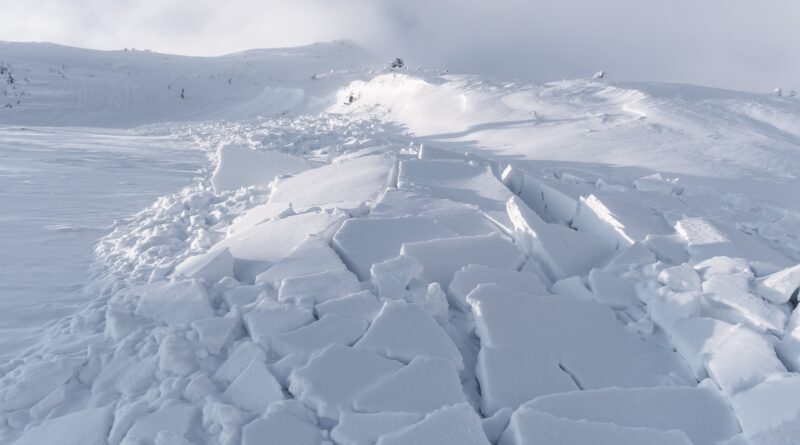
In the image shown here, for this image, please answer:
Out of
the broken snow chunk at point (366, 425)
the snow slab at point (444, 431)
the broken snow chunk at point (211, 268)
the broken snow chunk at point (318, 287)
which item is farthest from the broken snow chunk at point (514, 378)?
the broken snow chunk at point (211, 268)

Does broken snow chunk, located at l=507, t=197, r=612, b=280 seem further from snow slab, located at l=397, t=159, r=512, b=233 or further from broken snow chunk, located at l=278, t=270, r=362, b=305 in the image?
broken snow chunk, located at l=278, t=270, r=362, b=305

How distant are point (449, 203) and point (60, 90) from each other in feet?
48.0

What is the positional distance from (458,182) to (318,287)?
203 centimetres

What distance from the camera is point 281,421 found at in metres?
1.75

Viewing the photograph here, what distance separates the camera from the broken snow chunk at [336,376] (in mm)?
1860

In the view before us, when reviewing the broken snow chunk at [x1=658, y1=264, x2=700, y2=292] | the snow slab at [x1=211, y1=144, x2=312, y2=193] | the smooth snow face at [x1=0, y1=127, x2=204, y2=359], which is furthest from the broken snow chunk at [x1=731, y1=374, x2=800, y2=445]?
the snow slab at [x1=211, y1=144, x2=312, y2=193]

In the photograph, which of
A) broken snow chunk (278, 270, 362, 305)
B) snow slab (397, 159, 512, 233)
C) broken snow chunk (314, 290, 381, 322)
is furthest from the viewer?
snow slab (397, 159, 512, 233)

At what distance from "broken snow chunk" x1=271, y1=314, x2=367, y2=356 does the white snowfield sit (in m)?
0.01

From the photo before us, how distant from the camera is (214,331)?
224cm

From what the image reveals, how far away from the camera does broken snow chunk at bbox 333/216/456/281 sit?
9.57 feet

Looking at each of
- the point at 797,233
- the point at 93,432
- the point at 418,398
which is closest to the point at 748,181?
the point at 797,233

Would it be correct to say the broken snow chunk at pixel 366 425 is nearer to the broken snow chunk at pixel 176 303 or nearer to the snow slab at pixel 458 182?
the broken snow chunk at pixel 176 303

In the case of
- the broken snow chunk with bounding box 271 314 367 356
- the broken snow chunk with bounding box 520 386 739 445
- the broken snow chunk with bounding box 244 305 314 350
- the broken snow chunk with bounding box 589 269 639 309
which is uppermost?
the broken snow chunk with bounding box 244 305 314 350

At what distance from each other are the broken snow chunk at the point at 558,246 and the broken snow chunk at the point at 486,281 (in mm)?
268
